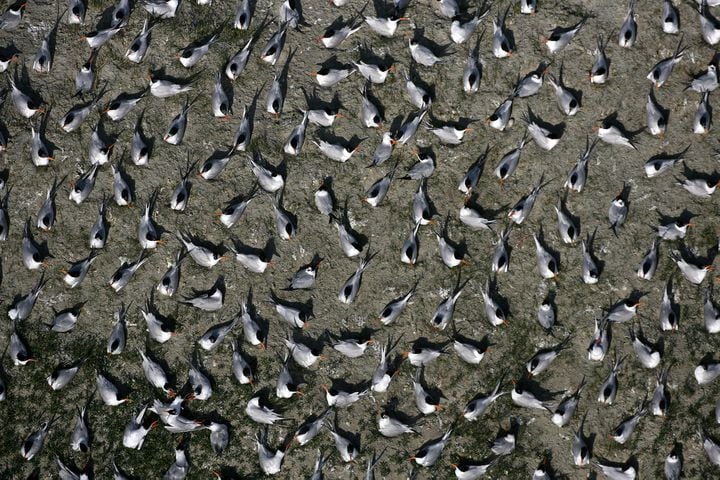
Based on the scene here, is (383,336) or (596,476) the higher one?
(383,336)

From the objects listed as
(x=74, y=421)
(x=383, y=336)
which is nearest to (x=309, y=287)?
(x=383, y=336)

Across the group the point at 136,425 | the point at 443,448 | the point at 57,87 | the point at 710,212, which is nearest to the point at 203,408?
the point at 136,425

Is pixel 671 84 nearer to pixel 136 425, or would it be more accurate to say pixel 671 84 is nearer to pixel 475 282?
pixel 475 282

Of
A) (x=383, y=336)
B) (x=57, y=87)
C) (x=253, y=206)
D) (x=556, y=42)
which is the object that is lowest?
(x=383, y=336)

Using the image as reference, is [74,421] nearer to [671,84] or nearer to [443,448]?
[443,448]

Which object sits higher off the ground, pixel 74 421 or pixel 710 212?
pixel 710 212

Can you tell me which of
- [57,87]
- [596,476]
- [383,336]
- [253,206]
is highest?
[57,87]
